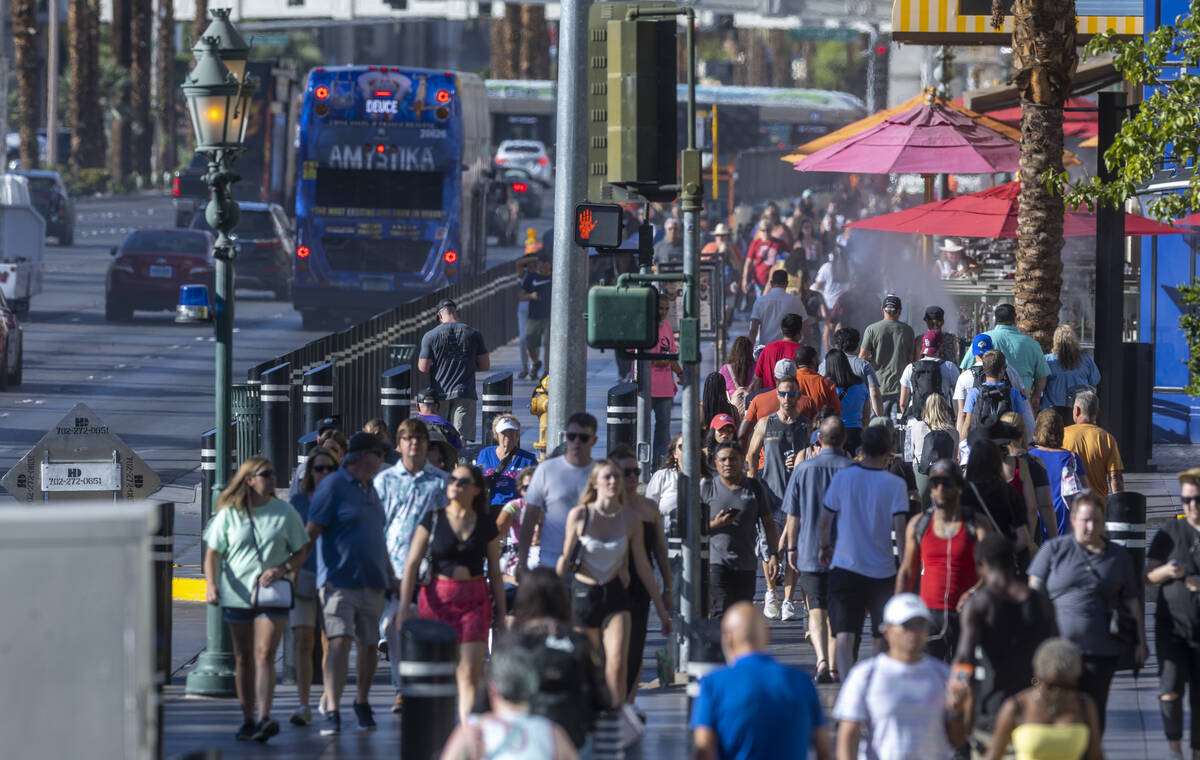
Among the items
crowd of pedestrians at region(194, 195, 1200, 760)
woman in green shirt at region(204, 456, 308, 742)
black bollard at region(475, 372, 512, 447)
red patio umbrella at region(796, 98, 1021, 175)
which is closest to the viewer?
crowd of pedestrians at region(194, 195, 1200, 760)

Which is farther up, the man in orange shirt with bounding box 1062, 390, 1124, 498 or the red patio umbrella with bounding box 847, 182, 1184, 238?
the red patio umbrella with bounding box 847, 182, 1184, 238

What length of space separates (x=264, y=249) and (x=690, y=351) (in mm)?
29197

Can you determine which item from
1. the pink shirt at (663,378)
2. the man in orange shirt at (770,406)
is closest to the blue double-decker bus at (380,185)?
the pink shirt at (663,378)

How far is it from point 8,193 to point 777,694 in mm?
34060

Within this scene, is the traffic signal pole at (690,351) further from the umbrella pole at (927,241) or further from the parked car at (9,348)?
the parked car at (9,348)

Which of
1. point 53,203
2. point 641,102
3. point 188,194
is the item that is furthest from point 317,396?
point 53,203

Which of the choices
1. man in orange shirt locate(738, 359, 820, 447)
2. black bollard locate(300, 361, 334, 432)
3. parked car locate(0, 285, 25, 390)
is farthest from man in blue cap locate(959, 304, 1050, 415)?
parked car locate(0, 285, 25, 390)

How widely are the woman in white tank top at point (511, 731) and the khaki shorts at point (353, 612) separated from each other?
4.08 m

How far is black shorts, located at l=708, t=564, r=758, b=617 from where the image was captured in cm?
1303

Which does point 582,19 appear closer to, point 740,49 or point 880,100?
point 880,100

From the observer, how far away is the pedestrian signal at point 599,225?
12.9 meters

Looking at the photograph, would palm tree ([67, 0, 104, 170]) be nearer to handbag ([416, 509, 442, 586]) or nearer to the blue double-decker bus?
the blue double-decker bus

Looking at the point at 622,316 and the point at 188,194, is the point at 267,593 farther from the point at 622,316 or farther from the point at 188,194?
the point at 188,194

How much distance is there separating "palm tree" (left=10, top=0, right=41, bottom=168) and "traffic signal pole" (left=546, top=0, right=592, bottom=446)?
48894 millimetres
